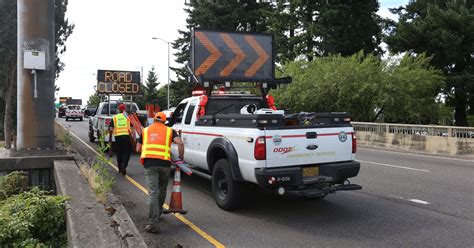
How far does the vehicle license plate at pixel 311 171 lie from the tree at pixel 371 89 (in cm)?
1818

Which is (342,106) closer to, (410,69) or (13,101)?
(410,69)

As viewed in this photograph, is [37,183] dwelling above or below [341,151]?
below

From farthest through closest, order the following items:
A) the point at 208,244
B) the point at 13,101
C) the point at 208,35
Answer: the point at 13,101 < the point at 208,35 < the point at 208,244

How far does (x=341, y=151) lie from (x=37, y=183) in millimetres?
6647

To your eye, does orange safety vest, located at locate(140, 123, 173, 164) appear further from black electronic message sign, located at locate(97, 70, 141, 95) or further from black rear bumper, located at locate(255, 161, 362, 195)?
black electronic message sign, located at locate(97, 70, 141, 95)

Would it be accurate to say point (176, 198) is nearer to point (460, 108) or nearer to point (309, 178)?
point (309, 178)

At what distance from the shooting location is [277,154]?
6785 mm

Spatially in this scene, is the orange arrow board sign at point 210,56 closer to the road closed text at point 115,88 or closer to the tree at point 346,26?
the road closed text at point 115,88

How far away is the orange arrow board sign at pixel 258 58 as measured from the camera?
37.1ft

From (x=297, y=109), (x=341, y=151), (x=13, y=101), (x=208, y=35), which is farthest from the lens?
(x=297, y=109)

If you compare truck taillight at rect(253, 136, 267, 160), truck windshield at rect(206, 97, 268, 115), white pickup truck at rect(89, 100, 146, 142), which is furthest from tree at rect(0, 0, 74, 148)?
truck taillight at rect(253, 136, 267, 160)

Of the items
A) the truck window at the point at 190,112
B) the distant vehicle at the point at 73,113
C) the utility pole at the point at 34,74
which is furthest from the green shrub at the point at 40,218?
the distant vehicle at the point at 73,113

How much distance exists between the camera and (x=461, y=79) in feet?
100

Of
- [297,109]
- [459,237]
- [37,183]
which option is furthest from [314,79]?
[459,237]
